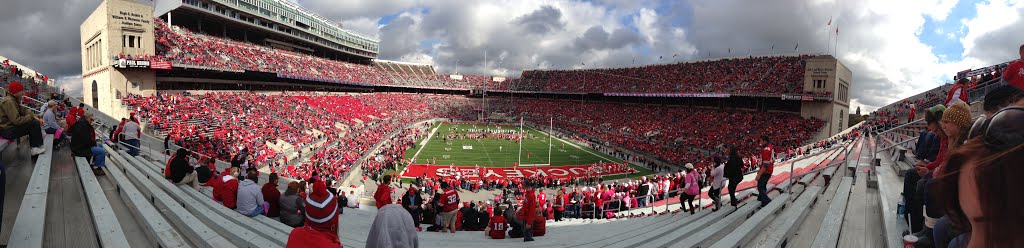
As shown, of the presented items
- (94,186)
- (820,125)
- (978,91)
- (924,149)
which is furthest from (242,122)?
(820,125)

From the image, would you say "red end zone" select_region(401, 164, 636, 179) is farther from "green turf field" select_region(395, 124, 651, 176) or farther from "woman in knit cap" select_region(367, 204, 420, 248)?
"woman in knit cap" select_region(367, 204, 420, 248)

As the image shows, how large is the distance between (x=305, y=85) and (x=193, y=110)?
2717 centimetres

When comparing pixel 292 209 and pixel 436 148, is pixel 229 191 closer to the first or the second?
pixel 292 209

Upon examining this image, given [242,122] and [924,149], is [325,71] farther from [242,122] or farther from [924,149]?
[924,149]

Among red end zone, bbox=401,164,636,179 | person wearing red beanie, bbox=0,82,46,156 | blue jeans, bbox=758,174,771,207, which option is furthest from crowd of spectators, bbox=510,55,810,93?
person wearing red beanie, bbox=0,82,46,156

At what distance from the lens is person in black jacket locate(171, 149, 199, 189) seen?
6754 millimetres

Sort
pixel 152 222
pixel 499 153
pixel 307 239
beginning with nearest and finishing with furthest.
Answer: pixel 307 239
pixel 152 222
pixel 499 153

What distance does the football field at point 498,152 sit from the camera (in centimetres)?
3019

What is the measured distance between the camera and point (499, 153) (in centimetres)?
3419

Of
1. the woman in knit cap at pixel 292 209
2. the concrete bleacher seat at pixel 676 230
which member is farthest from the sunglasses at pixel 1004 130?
the woman in knit cap at pixel 292 209

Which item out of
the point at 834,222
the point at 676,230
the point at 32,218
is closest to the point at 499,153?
the point at 676,230

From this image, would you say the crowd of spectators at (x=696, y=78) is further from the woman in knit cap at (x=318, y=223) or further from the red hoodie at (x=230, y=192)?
the woman in knit cap at (x=318, y=223)

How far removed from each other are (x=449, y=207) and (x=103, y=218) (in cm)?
492

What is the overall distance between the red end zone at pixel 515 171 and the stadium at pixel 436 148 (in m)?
0.29
